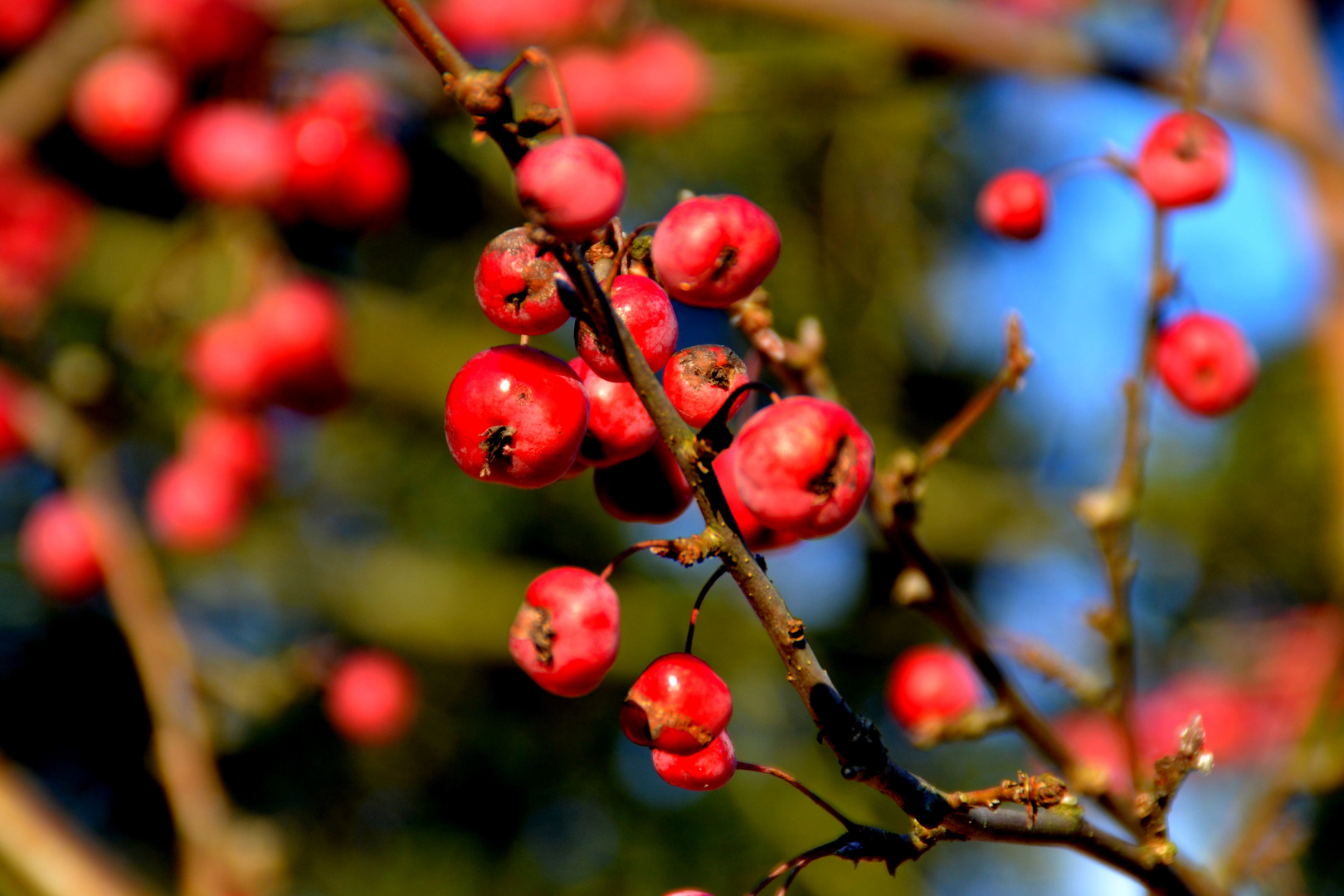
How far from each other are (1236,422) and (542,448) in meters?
2.82

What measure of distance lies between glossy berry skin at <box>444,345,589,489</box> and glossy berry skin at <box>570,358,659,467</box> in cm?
2

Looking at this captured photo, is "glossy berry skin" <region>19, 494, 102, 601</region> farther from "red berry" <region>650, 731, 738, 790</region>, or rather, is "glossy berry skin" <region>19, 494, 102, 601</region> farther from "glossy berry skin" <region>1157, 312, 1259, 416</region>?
"glossy berry skin" <region>1157, 312, 1259, 416</region>

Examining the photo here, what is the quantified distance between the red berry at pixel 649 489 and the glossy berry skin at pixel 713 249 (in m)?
0.11

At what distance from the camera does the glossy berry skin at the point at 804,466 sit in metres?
0.55

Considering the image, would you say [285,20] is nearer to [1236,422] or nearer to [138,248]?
[138,248]

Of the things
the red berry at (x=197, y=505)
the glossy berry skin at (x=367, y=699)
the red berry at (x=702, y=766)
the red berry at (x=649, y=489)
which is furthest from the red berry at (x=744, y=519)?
the red berry at (x=197, y=505)

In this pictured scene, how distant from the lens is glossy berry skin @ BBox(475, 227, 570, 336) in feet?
1.94

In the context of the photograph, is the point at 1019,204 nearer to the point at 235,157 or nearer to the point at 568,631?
the point at 568,631

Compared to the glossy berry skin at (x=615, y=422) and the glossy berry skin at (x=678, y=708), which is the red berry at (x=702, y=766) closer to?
the glossy berry skin at (x=678, y=708)

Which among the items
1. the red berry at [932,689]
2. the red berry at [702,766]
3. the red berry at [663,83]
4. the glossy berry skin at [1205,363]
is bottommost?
the red berry at [702,766]

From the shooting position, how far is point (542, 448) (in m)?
0.59

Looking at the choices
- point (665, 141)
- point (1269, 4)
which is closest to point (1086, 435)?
point (1269, 4)

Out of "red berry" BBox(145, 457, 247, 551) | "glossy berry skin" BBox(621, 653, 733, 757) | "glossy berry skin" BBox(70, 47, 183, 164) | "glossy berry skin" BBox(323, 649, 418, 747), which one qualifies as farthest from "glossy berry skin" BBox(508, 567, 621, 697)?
"glossy berry skin" BBox(70, 47, 183, 164)

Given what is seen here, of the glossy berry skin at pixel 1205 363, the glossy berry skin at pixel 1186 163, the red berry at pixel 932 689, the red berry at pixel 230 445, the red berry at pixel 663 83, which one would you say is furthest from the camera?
the red berry at pixel 663 83
